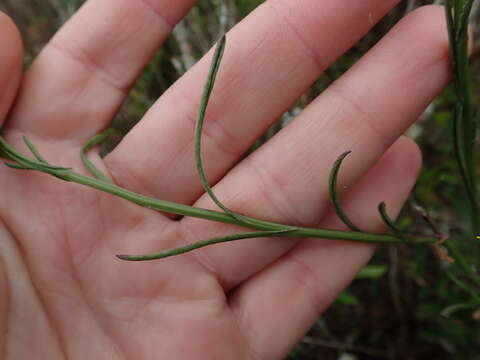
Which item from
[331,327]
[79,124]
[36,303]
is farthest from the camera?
[331,327]

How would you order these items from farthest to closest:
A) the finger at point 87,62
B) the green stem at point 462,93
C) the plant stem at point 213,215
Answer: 1. the finger at point 87,62
2. the plant stem at point 213,215
3. the green stem at point 462,93

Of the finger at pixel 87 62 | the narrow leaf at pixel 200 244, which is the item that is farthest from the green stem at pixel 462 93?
the finger at pixel 87 62

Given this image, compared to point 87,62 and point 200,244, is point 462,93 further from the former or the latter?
point 87,62

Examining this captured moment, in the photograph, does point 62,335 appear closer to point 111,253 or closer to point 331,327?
point 111,253

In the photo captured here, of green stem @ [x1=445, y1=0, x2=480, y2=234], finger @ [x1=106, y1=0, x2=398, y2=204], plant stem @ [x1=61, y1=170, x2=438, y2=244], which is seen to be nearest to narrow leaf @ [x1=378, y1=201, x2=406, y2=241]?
plant stem @ [x1=61, y1=170, x2=438, y2=244]

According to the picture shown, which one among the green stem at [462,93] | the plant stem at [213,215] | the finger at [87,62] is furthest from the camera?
the finger at [87,62]

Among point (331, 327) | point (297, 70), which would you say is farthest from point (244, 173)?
point (331, 327)

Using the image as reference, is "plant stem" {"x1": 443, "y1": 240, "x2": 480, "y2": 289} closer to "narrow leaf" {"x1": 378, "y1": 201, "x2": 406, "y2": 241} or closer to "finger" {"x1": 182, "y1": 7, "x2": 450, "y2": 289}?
"narrow leaf" {"x1": 378, "y1": 201, "x2": 406, "y2": 241}

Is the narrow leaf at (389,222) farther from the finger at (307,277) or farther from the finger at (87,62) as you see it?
the finger at (87,62)
